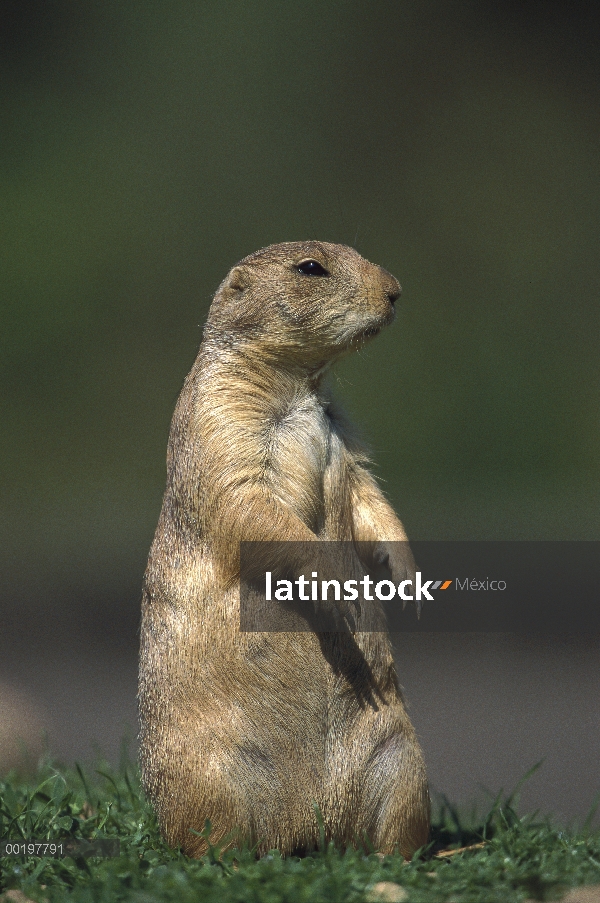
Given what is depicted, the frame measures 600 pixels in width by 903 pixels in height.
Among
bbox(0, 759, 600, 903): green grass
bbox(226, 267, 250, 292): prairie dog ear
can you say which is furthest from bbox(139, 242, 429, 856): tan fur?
bbox(0, 759, 600, 903): green grass

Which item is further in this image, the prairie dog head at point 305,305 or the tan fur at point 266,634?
the prairie dog head at point 305,305

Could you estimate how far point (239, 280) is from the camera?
344 centimetres

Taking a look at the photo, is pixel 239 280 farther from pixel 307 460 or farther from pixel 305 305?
pixel 307 460

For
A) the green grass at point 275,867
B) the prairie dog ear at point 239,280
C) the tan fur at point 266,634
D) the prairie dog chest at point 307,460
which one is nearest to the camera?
the green grass at point 275,867

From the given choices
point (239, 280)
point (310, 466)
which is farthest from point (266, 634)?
point (239, 280)

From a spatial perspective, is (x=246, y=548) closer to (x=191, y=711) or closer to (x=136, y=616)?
(x=191, y=711)

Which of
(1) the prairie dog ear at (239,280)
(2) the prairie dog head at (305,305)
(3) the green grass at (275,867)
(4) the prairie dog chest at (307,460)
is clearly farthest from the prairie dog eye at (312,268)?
(3) the green grass at (275,867)

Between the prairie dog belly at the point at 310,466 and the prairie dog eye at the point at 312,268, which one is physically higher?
the prairie dog eye at the point at 312,268

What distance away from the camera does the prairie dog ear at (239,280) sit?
3428 millimetres

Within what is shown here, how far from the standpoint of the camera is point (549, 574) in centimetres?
771

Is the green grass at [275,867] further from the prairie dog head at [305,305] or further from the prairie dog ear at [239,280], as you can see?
the prairie dog ear at [239,280]

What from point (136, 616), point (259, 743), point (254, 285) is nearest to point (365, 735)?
point (259, 743)

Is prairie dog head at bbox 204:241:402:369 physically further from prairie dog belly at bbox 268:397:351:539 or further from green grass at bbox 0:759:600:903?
green grass at bbox 0:759:600:903

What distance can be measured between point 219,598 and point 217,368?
0.73 metres
